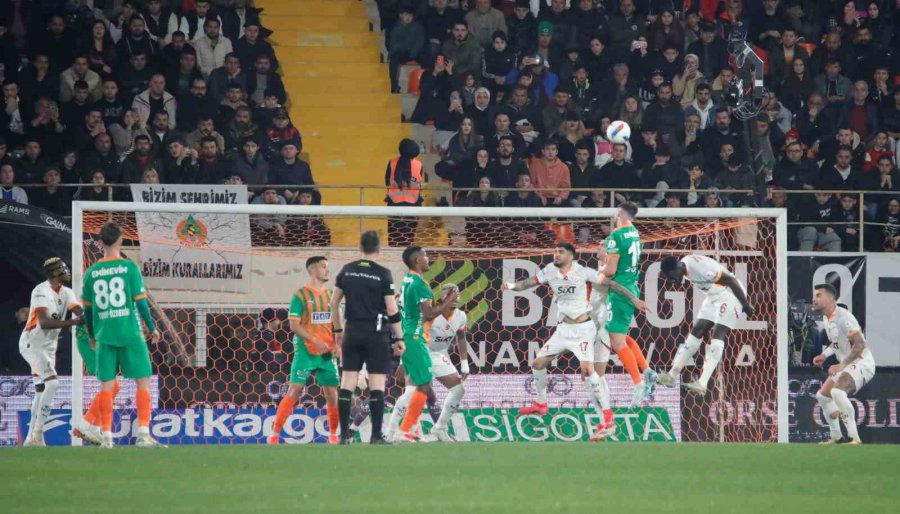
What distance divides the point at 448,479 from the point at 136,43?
12544 mm

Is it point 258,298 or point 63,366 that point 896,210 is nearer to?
point 258,298

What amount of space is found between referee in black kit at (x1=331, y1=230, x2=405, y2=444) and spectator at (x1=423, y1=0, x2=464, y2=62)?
9.82 metres

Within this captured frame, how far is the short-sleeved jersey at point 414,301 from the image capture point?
14375mm

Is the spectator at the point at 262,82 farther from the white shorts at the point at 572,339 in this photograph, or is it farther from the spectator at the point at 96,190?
the white shorts at the point at 572,339

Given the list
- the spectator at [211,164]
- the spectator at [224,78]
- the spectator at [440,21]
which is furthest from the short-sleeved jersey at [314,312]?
the spectator at [440,21]

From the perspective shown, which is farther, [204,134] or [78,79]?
[78,79]

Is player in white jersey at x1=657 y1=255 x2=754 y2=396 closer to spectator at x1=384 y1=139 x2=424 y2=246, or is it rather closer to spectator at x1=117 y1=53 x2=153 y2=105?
spectator at x1=384 y1=139 x2=424 y2=246

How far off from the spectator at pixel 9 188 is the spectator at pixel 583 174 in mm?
7284

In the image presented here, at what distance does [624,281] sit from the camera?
1497 cm

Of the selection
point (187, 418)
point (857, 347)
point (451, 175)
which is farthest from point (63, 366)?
point (857, 347)

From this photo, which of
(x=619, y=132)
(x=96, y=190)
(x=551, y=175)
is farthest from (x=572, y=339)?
(x=96, y=190)

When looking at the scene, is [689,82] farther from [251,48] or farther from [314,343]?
[314,343]

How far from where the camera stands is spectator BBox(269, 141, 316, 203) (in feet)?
66.0

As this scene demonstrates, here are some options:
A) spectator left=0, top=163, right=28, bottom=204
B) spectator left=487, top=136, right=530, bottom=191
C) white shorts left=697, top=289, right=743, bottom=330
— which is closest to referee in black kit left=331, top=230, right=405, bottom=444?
white shorts left=697, top=289, right=743, bottom=330
